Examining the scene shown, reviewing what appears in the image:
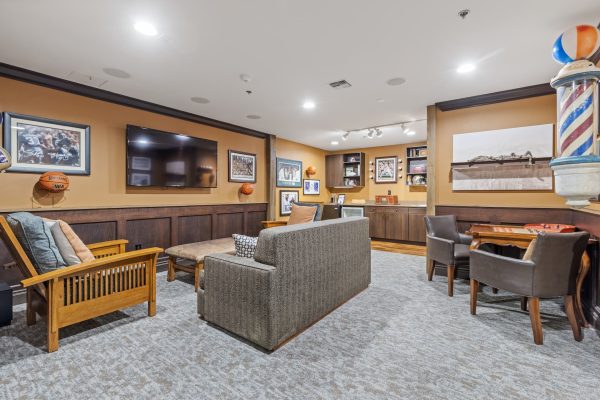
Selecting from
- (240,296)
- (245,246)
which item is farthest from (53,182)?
(240,296)

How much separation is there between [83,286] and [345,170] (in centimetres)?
680

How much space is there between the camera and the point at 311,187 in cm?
769

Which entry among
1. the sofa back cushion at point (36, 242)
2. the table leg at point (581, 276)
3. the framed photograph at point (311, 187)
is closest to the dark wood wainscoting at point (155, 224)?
the sofa back cushion at point (36, 242)

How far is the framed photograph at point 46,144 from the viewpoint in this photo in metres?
3.01

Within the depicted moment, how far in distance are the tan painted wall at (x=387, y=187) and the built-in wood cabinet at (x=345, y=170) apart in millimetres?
157

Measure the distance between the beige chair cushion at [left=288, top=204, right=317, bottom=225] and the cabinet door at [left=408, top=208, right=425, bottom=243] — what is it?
2949mm

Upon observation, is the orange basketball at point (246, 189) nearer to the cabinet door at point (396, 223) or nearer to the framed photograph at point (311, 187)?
the framed photograph at point (311, 187)

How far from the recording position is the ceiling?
2049 mm

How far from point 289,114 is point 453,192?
286 centimetres

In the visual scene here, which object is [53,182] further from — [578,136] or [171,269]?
[578,136]

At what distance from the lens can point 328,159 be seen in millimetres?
8234

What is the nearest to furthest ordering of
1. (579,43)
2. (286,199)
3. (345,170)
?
(579,43) < (286,199) < (345,170)

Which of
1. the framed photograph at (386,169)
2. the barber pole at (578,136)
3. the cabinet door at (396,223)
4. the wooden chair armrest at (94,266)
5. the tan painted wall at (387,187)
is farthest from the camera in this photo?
the framed photograph at (386,169)

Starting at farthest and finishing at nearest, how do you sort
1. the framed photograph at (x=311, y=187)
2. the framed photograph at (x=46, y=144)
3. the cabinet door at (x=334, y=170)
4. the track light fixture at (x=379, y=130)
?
the cabinet door at (x=334, y=170)
the framed photograph at (x=311, y=187)
the track light fixture at (x=379, y=130)
the framed photograph at (x=46, y=144)
